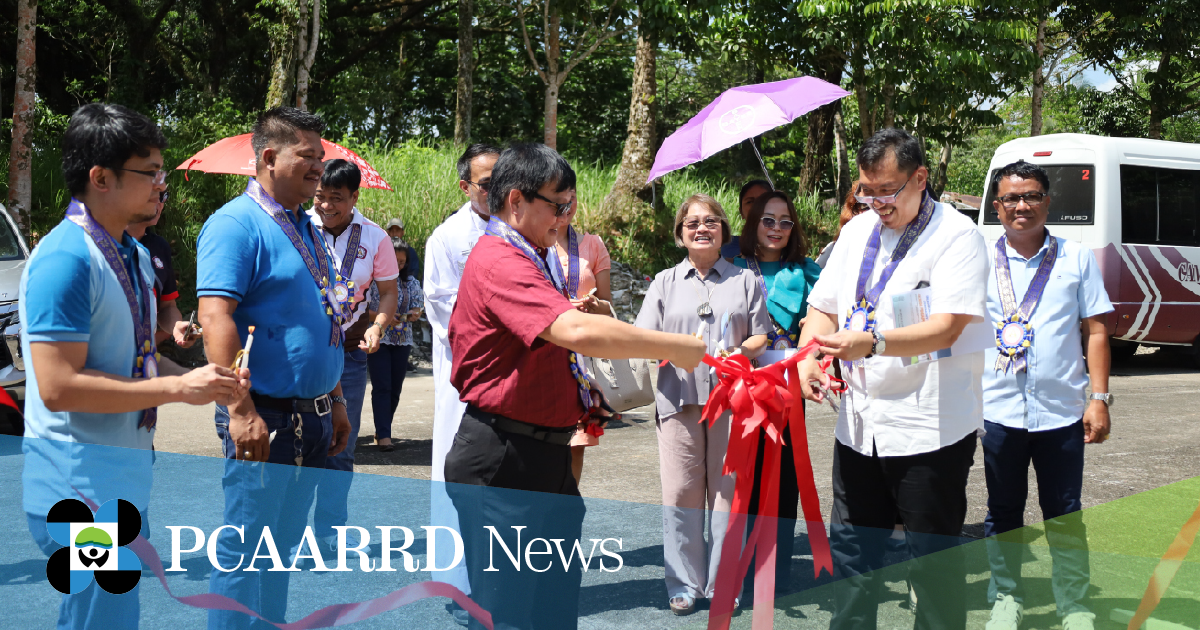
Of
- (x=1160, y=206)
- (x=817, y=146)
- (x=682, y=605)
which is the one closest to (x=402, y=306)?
(x=682, y=605)

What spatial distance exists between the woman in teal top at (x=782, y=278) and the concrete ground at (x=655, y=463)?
1.09 ft

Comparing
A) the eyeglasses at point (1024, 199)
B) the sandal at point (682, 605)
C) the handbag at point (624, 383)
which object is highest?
the eyeglasses at point (1024, 199)

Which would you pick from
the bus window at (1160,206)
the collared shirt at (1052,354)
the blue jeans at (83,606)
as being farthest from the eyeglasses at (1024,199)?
the bus window at (1160,206)

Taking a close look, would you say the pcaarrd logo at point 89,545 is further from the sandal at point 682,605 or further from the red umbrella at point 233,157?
the red umbrella at point 233,157

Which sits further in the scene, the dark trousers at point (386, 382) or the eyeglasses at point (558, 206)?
the dark trousers at point (386, 382)

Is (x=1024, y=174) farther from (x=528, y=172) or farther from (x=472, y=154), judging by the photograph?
(x=472, y=154)

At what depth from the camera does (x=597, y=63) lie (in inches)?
947

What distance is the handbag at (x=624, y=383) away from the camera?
13.5 feet

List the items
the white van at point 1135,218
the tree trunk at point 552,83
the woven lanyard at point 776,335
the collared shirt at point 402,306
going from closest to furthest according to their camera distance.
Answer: the woven lanyard at point 776,335, the collared shirt at point 402,306, the white van at point 1135,218, the tree trunk at point 552,83

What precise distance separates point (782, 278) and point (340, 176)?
228cm

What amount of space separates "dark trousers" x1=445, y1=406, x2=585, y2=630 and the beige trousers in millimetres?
1326

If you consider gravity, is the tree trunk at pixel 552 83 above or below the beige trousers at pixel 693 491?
above

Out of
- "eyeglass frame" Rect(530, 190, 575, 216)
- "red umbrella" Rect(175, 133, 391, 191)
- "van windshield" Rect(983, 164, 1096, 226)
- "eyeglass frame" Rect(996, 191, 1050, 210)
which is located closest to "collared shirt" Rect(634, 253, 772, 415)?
"eyeglass frame" Rect(996, 191, 1050, 210)

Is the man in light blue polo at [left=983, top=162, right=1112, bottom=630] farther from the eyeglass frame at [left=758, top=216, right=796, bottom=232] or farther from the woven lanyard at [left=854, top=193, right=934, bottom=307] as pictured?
the eyeglass frame at [left=758, top=216, right=796, bottom=232]
